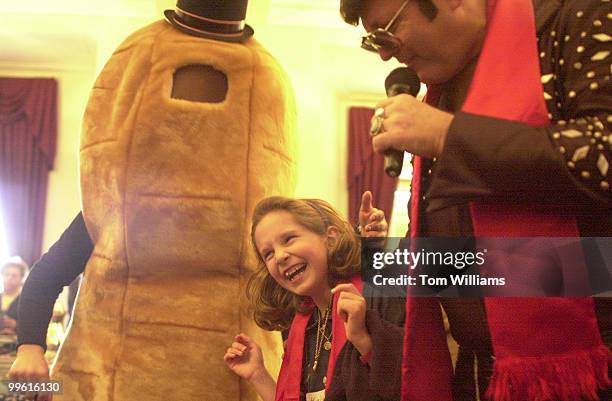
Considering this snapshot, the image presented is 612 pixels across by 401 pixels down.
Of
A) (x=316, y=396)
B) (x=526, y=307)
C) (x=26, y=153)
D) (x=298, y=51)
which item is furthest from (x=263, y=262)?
(x=26, y=153)

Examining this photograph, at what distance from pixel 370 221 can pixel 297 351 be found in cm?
23

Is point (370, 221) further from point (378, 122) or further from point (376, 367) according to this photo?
point (378, 122)

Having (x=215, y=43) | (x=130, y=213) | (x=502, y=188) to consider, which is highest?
(x=215, y=43)

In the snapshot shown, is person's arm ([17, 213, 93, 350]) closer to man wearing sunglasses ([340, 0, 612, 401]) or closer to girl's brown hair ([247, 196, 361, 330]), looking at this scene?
girl's brown hair ([247, 196, 361, 330])

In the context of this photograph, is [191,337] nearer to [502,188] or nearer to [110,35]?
[502,188]

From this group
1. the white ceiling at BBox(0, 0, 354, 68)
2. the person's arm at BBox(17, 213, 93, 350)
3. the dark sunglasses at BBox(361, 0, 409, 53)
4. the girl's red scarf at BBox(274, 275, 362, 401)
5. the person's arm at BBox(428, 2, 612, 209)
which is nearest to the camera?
the person's arm at BBox(428, 2, 612, 209)

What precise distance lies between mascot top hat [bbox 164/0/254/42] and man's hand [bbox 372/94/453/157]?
2.47ft

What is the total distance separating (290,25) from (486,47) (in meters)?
2.16

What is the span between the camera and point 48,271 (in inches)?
44.9

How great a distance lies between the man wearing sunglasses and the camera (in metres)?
0.48

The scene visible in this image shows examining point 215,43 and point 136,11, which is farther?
point 136,11

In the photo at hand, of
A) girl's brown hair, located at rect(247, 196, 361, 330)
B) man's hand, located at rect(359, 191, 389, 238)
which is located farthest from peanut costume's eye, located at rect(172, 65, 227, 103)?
man's hand, located at rect(359, 191, 389, 238)

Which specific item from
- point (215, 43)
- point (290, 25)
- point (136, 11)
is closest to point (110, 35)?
point (136, 11)

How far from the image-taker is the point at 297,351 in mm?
971
